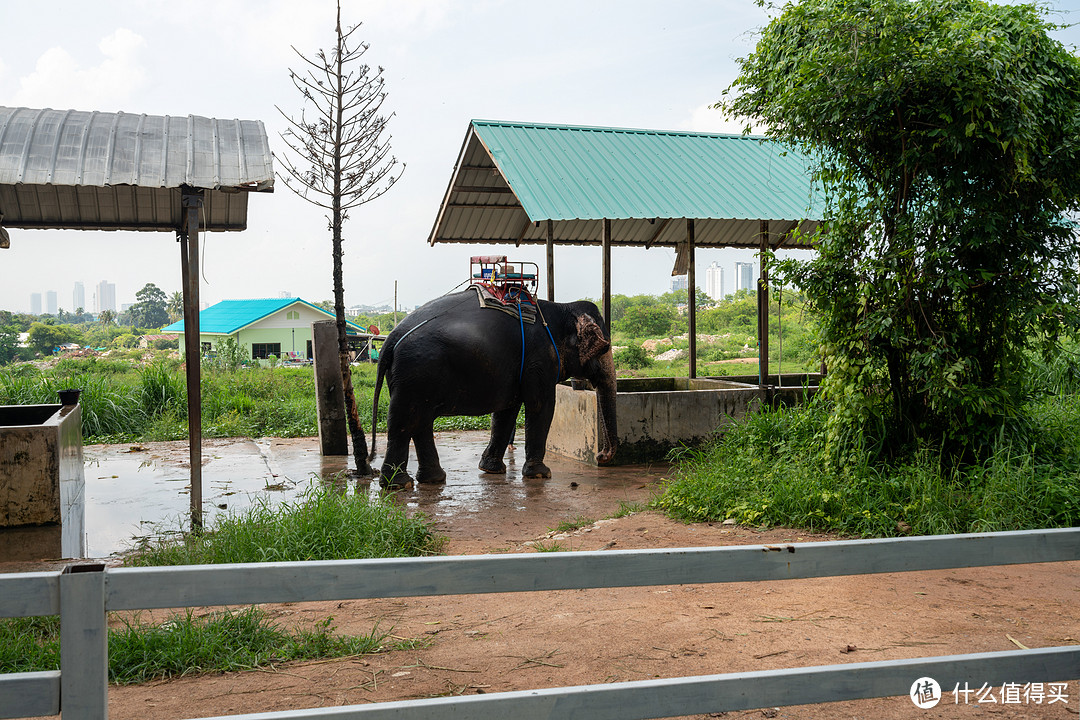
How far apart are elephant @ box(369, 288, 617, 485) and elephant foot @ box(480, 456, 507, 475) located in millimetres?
11

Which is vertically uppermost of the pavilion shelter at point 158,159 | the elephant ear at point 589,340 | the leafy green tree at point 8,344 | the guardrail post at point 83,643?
the pavilion shelter at point 158,159

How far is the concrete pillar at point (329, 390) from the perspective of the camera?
990cm

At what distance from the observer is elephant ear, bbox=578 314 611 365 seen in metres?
9.21

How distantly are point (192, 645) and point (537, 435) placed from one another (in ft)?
17.7

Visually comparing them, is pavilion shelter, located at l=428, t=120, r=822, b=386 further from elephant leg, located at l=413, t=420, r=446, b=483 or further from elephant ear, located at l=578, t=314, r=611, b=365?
elephant leg, located at l=413, t=420, r=446, b=483

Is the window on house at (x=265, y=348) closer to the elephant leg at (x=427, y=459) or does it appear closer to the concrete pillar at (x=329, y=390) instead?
the concrete pillar at (x=329, y=390)

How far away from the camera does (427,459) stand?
850 centimetres

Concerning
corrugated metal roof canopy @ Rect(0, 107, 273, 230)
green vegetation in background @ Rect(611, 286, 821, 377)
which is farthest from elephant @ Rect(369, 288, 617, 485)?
green vegetation in background @ Rect(611, 286, 821, 377)

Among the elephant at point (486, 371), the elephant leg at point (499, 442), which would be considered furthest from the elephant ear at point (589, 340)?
the elephant leg at point (499, 442)

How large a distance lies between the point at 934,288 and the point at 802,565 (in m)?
4.54

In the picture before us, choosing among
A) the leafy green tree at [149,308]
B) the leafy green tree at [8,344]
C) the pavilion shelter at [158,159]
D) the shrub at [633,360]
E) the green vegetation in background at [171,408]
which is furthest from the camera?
the leafy green tree at [149,308]

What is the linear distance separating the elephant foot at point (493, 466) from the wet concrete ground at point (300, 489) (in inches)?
4.2

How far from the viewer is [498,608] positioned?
462 cm

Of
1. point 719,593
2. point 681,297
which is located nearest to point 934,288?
point 719,593
